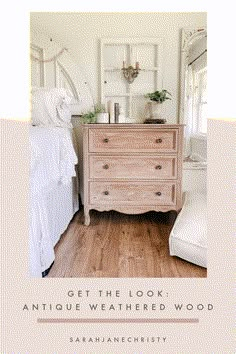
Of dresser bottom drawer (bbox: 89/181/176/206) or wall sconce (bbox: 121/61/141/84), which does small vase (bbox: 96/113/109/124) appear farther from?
dresser bottom drawer (bbox: 89/181/176/206)

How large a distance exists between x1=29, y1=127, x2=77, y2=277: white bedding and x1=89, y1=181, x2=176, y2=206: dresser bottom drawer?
0.17 meters

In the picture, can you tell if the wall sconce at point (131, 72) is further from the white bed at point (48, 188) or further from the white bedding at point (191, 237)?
the white bedding at point (191, 237)

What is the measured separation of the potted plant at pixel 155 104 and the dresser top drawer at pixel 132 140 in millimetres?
182

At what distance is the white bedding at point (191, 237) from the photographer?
148 cm

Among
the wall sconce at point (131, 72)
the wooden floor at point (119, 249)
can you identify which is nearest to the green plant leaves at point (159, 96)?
the wall sconce at point (131, 72)

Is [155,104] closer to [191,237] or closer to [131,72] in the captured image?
[131,72]

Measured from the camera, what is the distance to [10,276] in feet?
2.47

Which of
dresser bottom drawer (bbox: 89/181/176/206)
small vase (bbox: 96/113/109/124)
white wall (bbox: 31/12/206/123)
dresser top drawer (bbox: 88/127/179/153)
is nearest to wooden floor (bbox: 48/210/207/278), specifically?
dresser bottom drawer (bbox: 89/181/176/206)

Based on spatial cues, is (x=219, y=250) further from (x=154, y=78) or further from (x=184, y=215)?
(x=154, y=78)

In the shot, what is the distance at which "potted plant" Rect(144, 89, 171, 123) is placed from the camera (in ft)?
7.35

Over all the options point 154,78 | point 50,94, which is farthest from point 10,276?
point 154,78

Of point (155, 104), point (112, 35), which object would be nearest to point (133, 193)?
point (155, 104)

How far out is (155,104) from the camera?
90.5 inches

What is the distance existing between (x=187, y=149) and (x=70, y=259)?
38.6 inches
